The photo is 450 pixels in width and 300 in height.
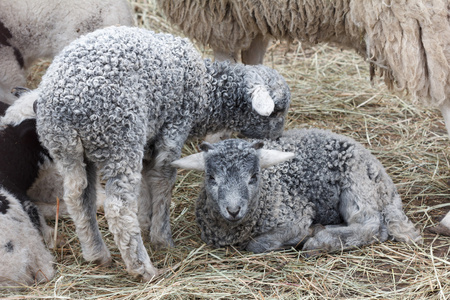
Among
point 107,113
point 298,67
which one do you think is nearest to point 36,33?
point 107,113

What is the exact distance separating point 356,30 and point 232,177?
1615 mm

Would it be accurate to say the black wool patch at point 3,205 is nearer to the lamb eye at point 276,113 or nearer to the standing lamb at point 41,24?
the standing lamb at point 41,24

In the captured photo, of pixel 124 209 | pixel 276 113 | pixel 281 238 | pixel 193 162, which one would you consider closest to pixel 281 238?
pixel 281 238

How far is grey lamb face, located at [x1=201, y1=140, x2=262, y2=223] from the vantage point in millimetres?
3791

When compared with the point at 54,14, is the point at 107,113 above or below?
below

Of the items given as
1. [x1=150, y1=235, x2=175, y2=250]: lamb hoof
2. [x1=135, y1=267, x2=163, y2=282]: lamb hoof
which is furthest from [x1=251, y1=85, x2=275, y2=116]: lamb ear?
[x1=135, y1=267, x2=163, y2=282]: lamb hoof

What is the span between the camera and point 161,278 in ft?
12.8

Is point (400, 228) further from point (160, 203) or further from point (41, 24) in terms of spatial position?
point (41, 24)

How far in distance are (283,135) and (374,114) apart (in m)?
2.21

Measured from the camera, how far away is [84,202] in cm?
376

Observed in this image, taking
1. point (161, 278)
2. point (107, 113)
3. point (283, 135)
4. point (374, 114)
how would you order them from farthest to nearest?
point (374, 114) < point (283, 135) < point (161, 278) < point (107, 113)

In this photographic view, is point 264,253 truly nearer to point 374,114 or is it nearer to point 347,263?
point 347,263

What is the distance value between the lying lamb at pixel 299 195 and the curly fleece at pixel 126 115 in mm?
302

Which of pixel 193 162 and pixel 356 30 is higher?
pixel 356 30
